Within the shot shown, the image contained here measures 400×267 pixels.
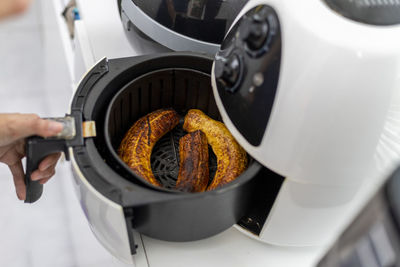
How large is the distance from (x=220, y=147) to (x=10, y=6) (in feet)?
1.23

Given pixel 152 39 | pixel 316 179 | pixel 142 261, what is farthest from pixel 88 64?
pixel 316 179

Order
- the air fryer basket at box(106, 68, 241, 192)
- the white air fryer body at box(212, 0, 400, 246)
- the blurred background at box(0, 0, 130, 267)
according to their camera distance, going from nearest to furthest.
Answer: the white air fryer body at box(212, 0, 400, 246) < the air fryer basket at box(106, 68, 241, 192) < the blurred background at box(0, 0, 130, 267)

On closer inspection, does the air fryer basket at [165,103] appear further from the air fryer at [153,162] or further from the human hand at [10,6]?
the human hand at [10,6]

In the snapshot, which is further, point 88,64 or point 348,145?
point 88,64

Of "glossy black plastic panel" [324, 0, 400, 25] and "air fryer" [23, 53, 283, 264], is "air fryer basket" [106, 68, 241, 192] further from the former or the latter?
"glossy black plastic panel" [324, 0, 400, 25]

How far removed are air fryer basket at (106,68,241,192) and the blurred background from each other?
39 centimetres

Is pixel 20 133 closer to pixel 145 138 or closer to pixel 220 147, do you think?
pixel 145 138

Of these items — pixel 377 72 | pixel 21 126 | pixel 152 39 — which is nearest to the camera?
pixel 377 72

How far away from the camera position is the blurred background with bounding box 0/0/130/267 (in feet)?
3.84

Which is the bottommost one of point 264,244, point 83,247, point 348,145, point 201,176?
point 83,247

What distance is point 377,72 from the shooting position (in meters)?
0.45

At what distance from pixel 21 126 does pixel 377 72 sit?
0.44 meters

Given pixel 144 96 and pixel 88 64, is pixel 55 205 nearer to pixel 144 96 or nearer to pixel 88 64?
pixel 88 64

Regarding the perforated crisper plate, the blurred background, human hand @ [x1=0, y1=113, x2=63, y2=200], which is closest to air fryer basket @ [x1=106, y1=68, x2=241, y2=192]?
the perforated crisper plate
